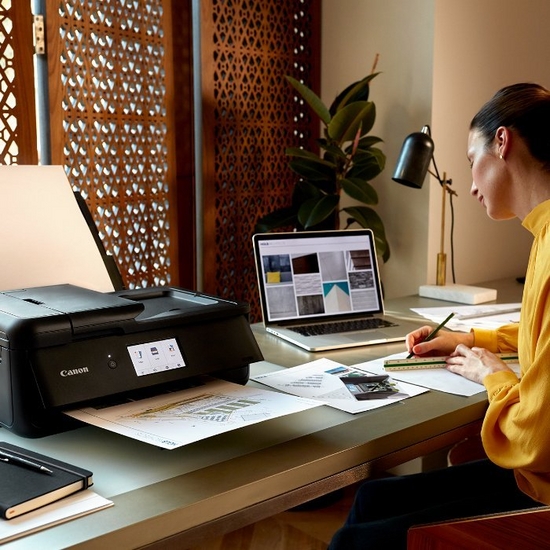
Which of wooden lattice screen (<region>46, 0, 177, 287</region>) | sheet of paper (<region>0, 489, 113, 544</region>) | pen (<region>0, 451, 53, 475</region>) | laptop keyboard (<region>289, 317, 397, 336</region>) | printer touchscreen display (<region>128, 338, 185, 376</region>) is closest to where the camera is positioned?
sheet of paper (<region>0, 489, 113, 544</region>)

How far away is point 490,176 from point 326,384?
57 cm

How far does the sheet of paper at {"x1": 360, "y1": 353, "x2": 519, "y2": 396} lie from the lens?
5.54 ft

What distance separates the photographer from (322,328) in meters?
2.20

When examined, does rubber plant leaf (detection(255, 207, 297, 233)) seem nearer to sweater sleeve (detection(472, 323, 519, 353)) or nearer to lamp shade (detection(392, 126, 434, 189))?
lamp shade (detection(392, 126, 434, 189))

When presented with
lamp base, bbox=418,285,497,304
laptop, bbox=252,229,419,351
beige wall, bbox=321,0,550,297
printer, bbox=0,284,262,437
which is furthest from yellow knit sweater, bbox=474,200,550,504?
beige wall, bbox=321,0,550,297

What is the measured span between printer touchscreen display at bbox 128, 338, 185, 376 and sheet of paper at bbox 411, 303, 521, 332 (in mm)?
1082

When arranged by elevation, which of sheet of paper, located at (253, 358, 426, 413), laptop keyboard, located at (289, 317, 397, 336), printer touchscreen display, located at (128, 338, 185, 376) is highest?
printer touchscreen display, located at (128, 338, 185, 376)

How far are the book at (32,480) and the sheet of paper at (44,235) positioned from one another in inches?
19.9

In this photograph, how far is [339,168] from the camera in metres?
3.13

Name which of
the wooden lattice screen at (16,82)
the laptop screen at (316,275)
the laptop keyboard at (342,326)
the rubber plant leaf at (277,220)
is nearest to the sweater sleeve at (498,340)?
the laptop keyboard at (342,326)

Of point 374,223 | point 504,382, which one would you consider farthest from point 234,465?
point 374,223

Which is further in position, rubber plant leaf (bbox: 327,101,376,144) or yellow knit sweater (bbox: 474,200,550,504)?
rubber plant leaf (bbox: 327,101,376,144)

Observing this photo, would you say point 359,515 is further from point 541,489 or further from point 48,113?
point 48,113

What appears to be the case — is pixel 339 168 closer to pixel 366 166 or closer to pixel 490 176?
pixel 366 166
